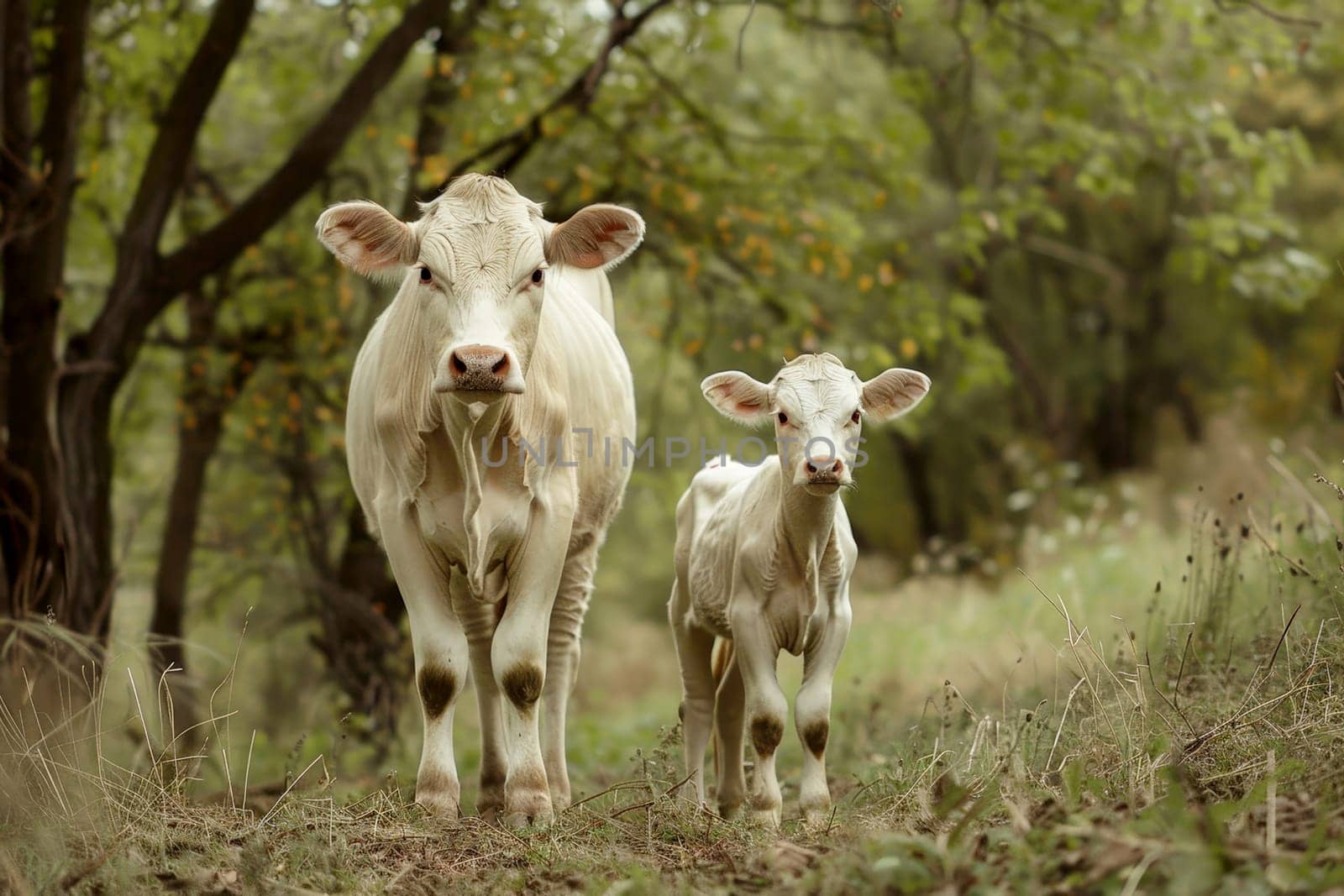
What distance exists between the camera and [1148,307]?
75.7 ft

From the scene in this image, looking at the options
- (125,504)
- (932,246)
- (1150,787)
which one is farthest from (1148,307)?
(1150,787)

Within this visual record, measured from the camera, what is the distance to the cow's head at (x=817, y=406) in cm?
535

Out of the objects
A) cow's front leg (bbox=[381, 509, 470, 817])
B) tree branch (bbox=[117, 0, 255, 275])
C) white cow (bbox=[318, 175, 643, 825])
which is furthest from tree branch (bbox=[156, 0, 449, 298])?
cow's front leg (bbox=[381, 509, 470, 817])

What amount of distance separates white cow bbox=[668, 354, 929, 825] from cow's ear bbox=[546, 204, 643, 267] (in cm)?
68

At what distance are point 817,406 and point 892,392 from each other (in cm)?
48

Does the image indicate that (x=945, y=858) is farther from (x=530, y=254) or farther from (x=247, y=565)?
(x=247, y=565)

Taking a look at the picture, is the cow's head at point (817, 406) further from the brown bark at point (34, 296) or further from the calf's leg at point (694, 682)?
the brown bark at point (34, 296)

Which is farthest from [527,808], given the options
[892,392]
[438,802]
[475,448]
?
[892,392]

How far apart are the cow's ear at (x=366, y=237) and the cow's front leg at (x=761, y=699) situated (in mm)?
2035

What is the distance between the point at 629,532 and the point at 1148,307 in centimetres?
1016

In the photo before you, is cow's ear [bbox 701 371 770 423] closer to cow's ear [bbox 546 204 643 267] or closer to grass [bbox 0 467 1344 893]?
cow's ear [bbox 546 204 643 267]

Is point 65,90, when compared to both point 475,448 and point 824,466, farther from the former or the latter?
point 824,466

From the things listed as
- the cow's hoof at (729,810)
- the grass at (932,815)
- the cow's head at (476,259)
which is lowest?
the cow's hoof at (729,810)

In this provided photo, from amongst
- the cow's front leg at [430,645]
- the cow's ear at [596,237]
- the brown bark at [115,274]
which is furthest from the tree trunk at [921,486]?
the cow's front leg at [430,645]
